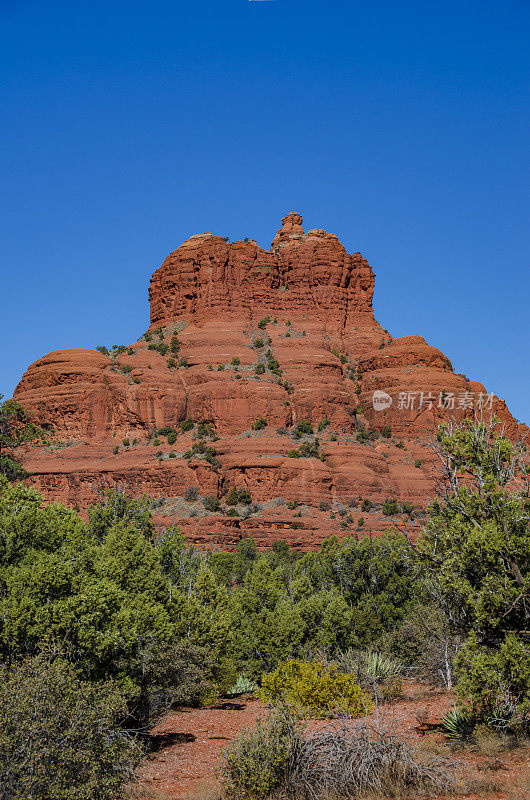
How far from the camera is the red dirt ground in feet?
44.2

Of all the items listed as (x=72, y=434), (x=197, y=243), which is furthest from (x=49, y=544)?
(x=197, y=243)

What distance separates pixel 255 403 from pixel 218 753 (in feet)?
235

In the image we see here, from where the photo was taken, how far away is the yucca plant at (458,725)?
55.4ft

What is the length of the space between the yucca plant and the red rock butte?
53523 millimetres

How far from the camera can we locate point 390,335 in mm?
117562

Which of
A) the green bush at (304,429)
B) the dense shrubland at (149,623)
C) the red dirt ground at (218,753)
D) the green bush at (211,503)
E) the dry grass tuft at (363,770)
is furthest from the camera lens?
the green bush at (304,429)

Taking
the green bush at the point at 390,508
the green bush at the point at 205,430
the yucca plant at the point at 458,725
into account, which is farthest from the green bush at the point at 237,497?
the yucca plant at the point at 458,725

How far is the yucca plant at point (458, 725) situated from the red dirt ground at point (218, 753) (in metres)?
0.35

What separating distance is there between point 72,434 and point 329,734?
83.7 m

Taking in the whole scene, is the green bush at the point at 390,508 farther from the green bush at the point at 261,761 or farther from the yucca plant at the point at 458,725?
the green bush at the point at 261,761

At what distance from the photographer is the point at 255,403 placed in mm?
89938

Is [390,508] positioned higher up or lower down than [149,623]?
higher up

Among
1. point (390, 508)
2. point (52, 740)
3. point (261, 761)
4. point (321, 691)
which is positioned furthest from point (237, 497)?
point (52, 740)

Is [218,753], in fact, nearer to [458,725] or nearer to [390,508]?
[458,725]
